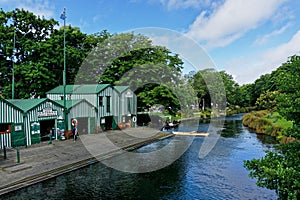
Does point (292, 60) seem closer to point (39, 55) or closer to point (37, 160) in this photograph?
point (37, 160)

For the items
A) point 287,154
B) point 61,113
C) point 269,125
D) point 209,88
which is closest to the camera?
point 287,154

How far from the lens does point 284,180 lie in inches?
233

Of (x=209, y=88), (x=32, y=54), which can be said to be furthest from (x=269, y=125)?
(x=209, y=88)

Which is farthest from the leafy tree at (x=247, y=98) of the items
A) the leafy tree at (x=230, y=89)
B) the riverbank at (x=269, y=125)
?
the riverbank at (x=269, y=125)

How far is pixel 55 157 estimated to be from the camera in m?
16.1

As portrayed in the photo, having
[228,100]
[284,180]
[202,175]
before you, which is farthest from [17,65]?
[228,100]

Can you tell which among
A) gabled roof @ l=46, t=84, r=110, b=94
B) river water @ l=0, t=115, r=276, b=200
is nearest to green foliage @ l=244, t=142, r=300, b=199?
river water @ l=0, t=115, r=276, b=200

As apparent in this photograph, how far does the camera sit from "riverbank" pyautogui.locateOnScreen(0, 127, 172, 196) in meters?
12.2

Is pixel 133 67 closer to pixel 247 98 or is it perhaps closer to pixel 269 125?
pixel 269 125

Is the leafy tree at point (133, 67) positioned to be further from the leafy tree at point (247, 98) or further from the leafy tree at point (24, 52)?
the leafy tree at point (247, 98)

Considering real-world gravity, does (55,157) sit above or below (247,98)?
below

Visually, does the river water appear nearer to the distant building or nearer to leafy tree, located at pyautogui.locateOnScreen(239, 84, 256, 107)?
the distant building

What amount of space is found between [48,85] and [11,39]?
7394 mm

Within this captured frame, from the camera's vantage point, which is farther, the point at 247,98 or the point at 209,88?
the point at 247,98
